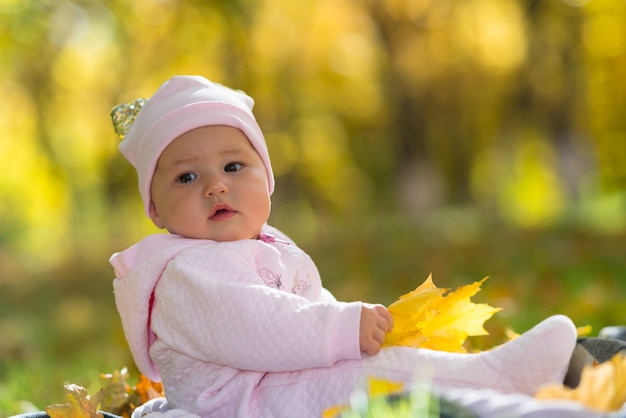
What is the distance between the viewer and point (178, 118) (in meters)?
2.52

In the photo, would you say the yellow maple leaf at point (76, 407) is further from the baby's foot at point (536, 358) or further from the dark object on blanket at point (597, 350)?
the dark object on blanket at point (597, 350)

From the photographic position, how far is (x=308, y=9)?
17.8 m

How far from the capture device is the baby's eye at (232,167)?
254cm

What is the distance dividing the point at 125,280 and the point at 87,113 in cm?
2078

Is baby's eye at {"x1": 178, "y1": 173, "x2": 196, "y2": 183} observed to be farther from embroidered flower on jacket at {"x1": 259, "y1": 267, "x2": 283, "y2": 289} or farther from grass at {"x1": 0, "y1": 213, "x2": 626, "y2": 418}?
grass at {"x1": 0, "y1": 213, "x2": 626, "y2": 418}

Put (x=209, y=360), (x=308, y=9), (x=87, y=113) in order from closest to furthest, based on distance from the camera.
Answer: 1. (x=209, y=360)
2. (x=308, y=9)
3. (x=87, y=113)

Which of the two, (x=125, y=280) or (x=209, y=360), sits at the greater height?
(x=125, y=280)

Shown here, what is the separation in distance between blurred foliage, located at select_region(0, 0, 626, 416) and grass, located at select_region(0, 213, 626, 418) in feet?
0.10

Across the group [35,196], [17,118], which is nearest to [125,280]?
[17,118]

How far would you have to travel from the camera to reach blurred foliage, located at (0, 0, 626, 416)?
249 inches

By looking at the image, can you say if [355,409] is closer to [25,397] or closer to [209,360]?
[209,360]

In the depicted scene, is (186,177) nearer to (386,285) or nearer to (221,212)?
(221,212)

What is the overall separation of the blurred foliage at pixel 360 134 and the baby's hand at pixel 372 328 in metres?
1.71

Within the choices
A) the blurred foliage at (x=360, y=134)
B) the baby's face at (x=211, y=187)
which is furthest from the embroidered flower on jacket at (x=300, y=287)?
the blurred foliage at (x=360, y=134)
